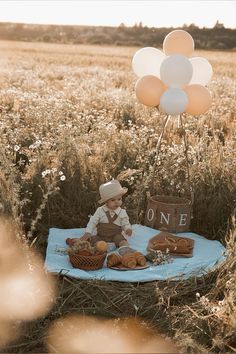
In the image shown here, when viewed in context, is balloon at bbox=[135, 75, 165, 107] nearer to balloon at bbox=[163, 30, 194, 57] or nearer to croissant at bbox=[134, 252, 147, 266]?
balloon at bbox=[163, 30, 194, 57]

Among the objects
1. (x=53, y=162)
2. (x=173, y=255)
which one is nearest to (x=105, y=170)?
(x=53, y=162)

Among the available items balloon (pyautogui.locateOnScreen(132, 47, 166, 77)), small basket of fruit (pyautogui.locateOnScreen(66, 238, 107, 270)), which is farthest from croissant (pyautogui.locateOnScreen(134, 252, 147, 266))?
balloon (pyautogui.locateOnScreen(132, 47, 166, 77))

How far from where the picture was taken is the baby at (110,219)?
17.2ft

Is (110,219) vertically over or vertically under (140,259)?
over

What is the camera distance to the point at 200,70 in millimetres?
5984

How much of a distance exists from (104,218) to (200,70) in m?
1.86

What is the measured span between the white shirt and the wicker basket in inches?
18.1

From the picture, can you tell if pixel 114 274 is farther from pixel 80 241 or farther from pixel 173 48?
pixel 173 48

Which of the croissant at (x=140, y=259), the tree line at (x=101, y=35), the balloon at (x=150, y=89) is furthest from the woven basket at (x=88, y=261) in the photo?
the tree line at (x=101, y=35)

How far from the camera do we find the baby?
5250mm

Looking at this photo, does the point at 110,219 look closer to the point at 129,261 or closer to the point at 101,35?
the point at 129,261

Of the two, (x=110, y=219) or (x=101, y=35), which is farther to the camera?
(x=101, y=35)

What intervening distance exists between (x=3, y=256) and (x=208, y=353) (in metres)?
1.50

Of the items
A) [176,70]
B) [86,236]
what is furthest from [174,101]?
[86,236]
